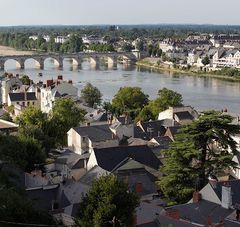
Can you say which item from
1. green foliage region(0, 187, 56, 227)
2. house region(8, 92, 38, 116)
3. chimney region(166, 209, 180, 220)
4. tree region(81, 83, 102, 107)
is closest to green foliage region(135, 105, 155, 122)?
tree region(81, 83, 102, 107)

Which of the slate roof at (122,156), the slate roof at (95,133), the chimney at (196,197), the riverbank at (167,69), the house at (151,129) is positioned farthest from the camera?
the riverbank at (167,69)

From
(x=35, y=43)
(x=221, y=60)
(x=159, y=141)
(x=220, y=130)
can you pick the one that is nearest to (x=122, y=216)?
(x=220, y=130)

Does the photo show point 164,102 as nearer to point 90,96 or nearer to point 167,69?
point 90,96

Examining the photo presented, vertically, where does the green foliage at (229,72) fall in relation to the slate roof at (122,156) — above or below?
below

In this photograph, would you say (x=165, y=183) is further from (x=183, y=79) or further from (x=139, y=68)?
(x=139, y=68)

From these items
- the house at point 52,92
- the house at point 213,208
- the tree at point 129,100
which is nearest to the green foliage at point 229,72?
the tree at point 129,100

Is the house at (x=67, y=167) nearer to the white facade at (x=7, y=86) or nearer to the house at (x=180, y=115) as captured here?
the house at (x=180, y=115)

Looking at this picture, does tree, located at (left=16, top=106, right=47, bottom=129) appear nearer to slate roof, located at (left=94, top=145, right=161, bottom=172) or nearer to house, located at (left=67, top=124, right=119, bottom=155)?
house, located at (left=67, top=124, right=119, bottom=155)
